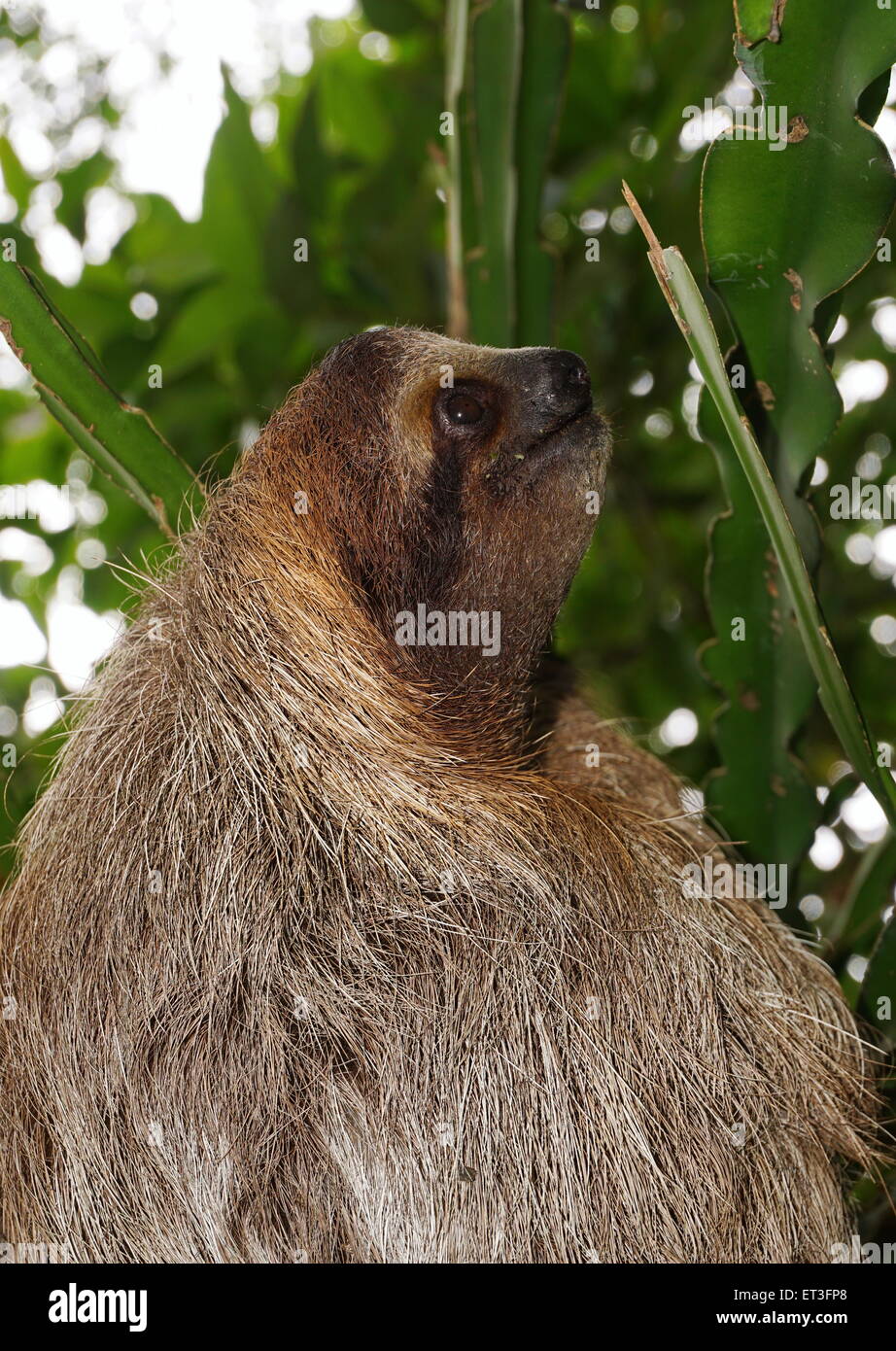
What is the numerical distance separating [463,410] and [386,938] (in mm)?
631

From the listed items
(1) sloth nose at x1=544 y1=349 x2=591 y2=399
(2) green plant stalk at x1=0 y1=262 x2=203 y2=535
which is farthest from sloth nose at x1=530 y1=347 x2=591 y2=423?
Answer: (2) green plant stalk at x1=0 y1=262 x2=203 y2=535

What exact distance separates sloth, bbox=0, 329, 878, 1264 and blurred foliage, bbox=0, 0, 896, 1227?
1.67 ft

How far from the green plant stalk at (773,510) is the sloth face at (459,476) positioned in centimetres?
24

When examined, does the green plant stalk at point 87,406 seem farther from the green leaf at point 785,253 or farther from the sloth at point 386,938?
the green leaf at point 785,253

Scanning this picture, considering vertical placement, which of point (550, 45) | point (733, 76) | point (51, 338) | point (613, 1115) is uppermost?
point (733, 76)

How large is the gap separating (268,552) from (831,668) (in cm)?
66

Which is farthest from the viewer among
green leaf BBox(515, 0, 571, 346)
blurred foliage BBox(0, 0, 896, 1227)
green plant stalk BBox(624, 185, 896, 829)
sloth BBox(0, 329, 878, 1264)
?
blurred foliage BBox(0, 0, 896, 1227)

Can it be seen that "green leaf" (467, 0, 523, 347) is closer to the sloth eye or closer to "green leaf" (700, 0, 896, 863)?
the sloth eye

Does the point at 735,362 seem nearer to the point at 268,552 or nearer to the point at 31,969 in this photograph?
the point at 268,552

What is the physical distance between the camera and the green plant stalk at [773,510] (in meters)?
0.92

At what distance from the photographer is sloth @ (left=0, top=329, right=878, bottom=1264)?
115 centimetres

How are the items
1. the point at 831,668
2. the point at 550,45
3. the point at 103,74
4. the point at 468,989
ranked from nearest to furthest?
the point at 831,668, the point at 468,989, the point at 550,45, the point at 103,74

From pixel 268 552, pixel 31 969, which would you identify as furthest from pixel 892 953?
pixel 31 969

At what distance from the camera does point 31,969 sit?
1237mm
